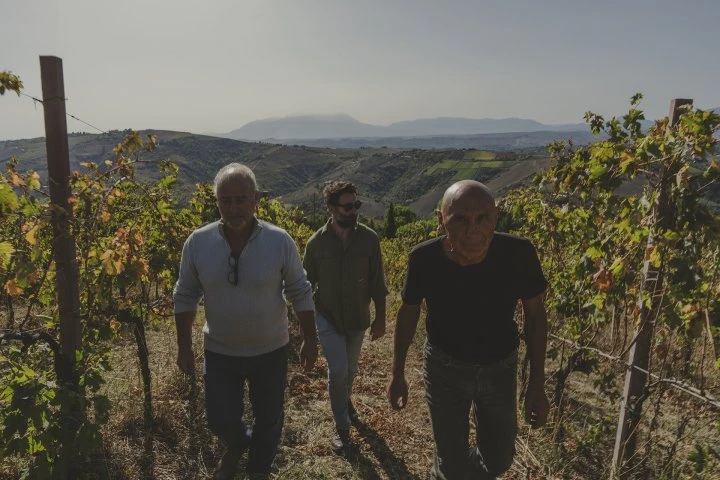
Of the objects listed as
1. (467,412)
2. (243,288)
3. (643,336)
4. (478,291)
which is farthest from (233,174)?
(643,336)

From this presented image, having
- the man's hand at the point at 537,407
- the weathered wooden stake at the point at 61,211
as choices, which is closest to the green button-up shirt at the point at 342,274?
the man's hand at the point at 537,407

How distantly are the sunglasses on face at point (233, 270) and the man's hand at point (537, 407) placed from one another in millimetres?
1686

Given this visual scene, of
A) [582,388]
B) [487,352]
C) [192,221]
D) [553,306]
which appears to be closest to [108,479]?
[487,352]

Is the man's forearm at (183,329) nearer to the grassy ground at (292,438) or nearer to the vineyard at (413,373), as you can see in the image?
the vineyard at (413,373)

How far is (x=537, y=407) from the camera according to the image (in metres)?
2.46

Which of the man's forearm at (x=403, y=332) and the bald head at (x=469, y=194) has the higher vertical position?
the bald head at (x=469, y=194)

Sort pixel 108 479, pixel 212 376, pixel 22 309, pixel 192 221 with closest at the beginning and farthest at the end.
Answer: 1. pixel 212 376
2. pixel 108 479
3. pixel 192 221
4. pixel 22 309

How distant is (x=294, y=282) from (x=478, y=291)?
1079mm

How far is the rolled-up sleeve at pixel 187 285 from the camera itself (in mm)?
2693

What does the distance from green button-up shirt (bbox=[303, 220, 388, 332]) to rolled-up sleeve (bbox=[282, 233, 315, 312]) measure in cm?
73

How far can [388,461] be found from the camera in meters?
3.47

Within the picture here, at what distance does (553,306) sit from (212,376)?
2.70 metres

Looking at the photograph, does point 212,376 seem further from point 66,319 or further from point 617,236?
point 617,236

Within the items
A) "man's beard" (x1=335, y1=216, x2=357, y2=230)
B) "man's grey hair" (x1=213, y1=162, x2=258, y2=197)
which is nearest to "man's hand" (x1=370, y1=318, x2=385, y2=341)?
"man's beard" (x1=335, y1=216, x2=357, y2=230)
